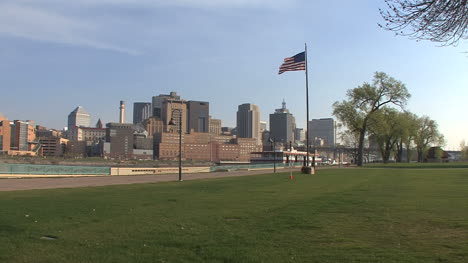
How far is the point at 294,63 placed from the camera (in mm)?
41750

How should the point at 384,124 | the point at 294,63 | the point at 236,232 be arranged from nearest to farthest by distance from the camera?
1. the point at 236,232
2. the point at 294,63
3. the point at 384,124

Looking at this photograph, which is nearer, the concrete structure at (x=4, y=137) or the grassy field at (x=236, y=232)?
the grassy field at (x=236, y=232)

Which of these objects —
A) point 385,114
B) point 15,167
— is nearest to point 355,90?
point 385,114

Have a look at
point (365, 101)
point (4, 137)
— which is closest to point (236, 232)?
point (365, 101)

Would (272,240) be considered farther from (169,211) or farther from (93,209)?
(93,209)

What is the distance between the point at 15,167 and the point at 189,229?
36510mm

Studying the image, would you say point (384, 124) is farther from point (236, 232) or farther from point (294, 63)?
point (236, 232)

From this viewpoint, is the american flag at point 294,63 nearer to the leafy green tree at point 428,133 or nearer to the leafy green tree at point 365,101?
the leafy green tree at point 365,101

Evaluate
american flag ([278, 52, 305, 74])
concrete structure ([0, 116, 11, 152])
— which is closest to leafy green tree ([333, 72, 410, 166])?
american flag ([278, 52, 305, 74])

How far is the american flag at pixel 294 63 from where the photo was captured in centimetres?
4131

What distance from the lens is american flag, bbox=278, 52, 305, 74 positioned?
41312 mm

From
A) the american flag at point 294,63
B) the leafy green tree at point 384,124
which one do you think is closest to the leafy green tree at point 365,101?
the leafy green tree at point 384,124

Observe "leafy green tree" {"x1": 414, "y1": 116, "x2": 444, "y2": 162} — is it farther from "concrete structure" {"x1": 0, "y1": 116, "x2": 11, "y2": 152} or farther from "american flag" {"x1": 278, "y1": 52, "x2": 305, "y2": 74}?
"concrete structure" {"x1": 0, "y1": 116, "x2": 11, "y2": 152}

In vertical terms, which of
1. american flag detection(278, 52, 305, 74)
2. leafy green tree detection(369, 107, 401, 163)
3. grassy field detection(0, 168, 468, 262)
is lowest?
grassy field detection(0, 168, 468, 262)
